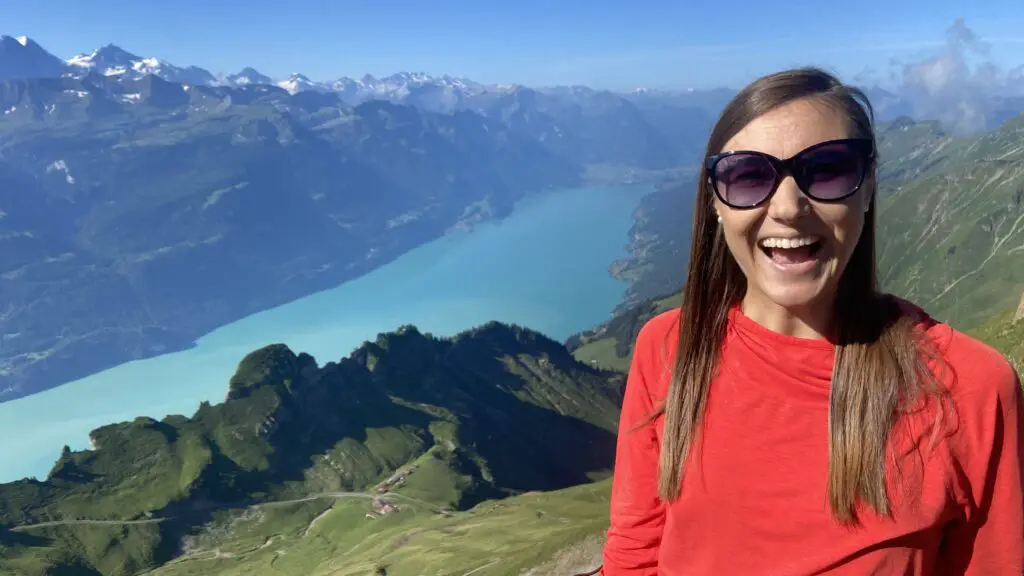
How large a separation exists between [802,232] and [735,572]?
2.22 metres

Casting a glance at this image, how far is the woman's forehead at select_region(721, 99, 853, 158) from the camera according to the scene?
4.19 meters

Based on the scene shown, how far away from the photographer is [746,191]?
432 centimetres

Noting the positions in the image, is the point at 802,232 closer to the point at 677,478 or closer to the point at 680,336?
the point at 680,336

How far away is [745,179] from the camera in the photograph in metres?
4.34

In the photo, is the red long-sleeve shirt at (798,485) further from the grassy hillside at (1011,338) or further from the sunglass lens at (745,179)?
the grassy hillside at (1011,338)

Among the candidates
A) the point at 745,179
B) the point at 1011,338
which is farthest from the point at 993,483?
the point at 1011,338

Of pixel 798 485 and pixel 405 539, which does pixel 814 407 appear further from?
pixel 405 539

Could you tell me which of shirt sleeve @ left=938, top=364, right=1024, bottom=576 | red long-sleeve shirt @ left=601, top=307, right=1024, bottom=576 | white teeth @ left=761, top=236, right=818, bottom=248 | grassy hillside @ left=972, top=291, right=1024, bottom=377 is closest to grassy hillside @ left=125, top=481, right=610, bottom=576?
grassy hillside @ left=972, top=291, right=1024, bottom=377

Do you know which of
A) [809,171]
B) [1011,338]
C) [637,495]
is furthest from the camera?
[1011,338]

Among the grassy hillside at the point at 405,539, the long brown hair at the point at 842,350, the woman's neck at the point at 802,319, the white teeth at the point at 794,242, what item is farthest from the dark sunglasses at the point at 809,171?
the grassy hillside at the point at 405,539

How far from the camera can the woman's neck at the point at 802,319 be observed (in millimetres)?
4430

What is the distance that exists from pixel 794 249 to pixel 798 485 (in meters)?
1.46

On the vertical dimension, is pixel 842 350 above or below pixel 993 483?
above

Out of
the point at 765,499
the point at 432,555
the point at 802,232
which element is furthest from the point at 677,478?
the point at 432,555
